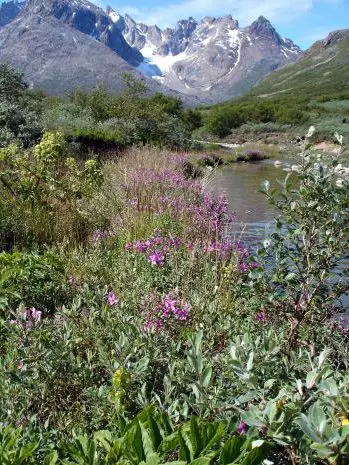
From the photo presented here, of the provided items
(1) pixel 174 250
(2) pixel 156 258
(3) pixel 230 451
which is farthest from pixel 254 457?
(1) pixel 174 250

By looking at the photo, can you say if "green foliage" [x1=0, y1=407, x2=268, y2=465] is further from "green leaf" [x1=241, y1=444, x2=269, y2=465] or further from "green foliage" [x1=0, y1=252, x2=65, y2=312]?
"green foliage" [x1=0, y1=252, x2=65, y2=312]

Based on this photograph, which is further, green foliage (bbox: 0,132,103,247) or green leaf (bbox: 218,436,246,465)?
green foliage (bbox: 0,132,103,247)

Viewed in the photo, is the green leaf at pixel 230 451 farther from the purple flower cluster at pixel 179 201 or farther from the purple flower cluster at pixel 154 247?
the purple flower cluster at pixel 179 201

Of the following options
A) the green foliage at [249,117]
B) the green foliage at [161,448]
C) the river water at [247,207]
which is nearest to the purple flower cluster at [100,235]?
the river water at [247,207]

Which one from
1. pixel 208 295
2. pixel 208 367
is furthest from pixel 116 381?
pixel 208 295

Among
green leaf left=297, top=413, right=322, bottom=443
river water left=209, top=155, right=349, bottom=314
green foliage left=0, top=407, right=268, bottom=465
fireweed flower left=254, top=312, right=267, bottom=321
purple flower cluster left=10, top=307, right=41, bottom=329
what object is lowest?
river water left=209, top=155, right=349, bottom=314

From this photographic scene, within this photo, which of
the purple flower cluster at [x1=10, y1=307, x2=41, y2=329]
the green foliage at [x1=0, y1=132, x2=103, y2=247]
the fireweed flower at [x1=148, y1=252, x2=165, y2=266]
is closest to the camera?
the purple flower cluster at [x1=10, y1=307, x2=41, y2=329]

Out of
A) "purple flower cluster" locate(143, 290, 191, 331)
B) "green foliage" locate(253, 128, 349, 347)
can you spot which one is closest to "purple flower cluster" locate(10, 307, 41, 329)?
"purple flower cluster" locate(143, 290, 191, 331)

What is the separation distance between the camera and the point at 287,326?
3.30 m

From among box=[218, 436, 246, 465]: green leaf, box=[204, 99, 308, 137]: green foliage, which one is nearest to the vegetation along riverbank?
box=[218, 436, 246, 465]: green leaf

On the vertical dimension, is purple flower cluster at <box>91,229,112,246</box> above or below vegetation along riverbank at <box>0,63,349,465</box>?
below

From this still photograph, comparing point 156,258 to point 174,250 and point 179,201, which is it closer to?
point 174,250

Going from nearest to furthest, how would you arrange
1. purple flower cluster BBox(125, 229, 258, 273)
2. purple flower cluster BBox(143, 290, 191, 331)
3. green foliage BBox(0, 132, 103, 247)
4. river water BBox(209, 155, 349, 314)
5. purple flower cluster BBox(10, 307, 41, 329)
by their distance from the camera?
purple flower cluster BBox(10, 307, 41, 329) < purple flower cluster BBox(143, 290, 191, 331) < purple flower cluster BBox(125, 229, 258, 273) < green foliage BBox(0, 132, 103, 247) < river water BBox(209, 155, 349, 314)

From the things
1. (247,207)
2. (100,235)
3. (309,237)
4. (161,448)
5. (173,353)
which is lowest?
(247,207)
